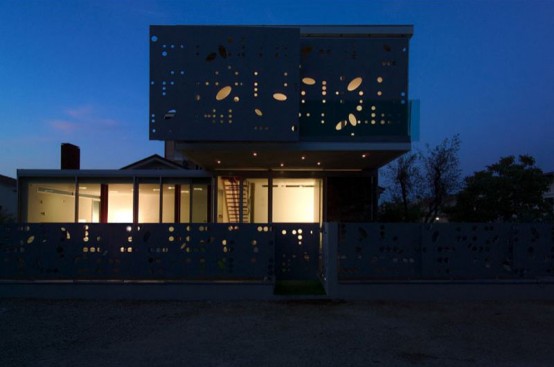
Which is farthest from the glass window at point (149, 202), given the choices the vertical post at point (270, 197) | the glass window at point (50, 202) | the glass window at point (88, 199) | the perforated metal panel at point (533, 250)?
the perforated metal panel at point (533, 250)

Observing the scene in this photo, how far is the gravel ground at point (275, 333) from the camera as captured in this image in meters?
5.45

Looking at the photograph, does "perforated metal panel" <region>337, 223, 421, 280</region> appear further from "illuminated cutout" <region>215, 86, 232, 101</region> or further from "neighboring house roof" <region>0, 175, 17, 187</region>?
"neighboring house roof" <region>0, 175, 17, 187</region>

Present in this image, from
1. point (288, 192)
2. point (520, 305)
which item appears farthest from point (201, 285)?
point (288, 192)

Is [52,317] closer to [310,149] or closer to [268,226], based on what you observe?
[268,226]

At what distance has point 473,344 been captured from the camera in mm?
6059

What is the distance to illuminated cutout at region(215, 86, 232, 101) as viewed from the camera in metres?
11.3

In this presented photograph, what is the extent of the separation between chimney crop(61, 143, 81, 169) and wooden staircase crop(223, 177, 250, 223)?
8.55 meters

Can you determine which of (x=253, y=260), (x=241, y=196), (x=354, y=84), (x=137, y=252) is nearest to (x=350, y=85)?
(x=354, y=84)

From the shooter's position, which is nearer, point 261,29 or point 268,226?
point 268,226

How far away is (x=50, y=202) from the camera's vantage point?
56.3ft

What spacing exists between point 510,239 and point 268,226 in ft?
14.9

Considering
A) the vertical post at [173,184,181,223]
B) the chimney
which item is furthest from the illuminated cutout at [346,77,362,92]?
the chimney

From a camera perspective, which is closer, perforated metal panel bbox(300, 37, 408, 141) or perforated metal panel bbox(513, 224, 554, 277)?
perforated metal panel bbox(513, 224, 554, 277)

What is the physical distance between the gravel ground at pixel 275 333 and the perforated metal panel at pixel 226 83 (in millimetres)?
4356
